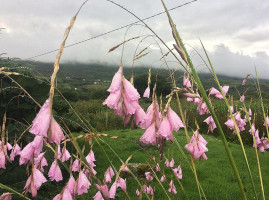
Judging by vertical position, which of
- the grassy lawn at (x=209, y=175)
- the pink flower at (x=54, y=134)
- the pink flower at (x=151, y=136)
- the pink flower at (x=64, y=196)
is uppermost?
the pink flower at (x=54, y=134)

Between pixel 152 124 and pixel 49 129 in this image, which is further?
pixel 152 124

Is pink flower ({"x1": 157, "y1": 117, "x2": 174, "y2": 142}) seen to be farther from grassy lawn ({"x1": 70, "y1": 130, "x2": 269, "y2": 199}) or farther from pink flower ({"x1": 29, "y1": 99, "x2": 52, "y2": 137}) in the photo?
grassy lawn ({"x1": 70, "y1": 130, "x2": 269, "y2": 199})

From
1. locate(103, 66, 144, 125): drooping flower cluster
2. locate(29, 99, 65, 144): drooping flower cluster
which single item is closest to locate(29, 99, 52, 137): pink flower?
locate(29, 99, 65, 144): drooping flower cluster

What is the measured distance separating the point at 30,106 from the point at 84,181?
3.60 metres

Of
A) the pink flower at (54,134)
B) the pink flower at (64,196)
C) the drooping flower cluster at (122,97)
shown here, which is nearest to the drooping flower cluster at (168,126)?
the drooping flower cluster at (122,97)

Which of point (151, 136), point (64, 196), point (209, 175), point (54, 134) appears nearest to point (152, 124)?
point (151, 136)

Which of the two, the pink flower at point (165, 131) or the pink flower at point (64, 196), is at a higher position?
the pink flower at point (165, 131)

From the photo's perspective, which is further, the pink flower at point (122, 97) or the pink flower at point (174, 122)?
the pink flower at point (174, 122)

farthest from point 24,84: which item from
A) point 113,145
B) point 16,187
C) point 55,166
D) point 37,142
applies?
point 113,145

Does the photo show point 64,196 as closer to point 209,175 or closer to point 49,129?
point 49,129

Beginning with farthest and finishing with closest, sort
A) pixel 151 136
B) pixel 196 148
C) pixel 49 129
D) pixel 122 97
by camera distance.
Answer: pixel 196 148
pixel 151 136
pixel 122 97
pixel 49 129

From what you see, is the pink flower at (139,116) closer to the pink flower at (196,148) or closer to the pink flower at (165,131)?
the pink flower at (165,131)

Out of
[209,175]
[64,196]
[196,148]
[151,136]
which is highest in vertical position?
[151,136]

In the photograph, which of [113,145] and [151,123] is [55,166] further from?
[113,145]
